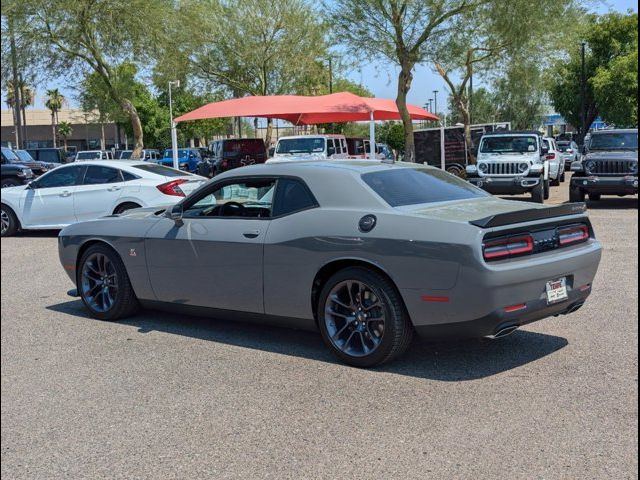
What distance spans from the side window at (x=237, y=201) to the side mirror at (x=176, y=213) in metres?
0.04

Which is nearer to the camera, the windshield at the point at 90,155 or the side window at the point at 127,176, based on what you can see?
the side window at the point at 127,176

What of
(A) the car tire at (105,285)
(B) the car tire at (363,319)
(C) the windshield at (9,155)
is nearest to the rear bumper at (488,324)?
(B) the car tire at (363,319)

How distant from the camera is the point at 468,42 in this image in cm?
2512

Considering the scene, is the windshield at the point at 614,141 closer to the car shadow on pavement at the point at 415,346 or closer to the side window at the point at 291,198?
the car shadow on pavement at the point at 415,346

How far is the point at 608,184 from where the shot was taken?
1645cm

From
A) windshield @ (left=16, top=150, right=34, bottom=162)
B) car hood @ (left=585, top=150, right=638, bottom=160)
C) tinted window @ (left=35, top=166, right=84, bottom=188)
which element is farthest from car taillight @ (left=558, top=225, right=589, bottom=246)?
windshield @ (left=16, top=150, right=34, bottom=162)

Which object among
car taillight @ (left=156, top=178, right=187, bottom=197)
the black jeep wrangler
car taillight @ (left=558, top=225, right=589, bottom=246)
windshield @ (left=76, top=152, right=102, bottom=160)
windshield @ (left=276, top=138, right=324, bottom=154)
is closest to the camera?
car taillight @ (left=558, top=225, right=589, bottom=246)

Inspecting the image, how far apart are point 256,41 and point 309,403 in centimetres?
3237

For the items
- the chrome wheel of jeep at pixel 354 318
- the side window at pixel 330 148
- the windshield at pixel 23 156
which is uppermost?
the windshield at pixel 23 156

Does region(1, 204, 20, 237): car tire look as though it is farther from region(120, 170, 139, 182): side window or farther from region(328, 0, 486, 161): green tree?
region(328, 0, 486, 161): green tree

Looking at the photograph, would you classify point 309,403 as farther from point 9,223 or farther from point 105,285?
point 9,223

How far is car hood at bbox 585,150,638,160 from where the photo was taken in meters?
16.5

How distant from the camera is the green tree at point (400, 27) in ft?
74.6

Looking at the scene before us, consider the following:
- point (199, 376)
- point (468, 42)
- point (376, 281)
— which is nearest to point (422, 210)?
point (376, 281)
